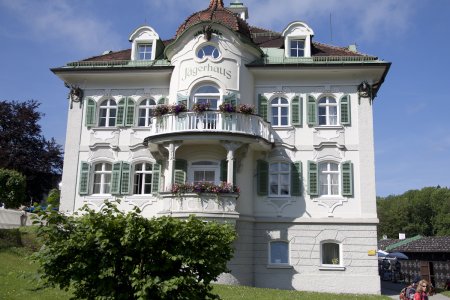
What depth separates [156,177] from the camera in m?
22.5

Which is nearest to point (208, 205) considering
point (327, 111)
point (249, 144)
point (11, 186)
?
point (249, 144)

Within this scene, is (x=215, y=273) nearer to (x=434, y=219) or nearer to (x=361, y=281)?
(x=361, y=281)

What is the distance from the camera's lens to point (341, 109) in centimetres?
2266

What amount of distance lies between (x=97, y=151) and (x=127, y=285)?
652 inches

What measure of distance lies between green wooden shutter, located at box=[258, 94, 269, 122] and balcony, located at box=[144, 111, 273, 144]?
60.6 inches

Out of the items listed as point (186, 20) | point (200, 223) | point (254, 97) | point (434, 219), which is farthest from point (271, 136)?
point (434, 219)

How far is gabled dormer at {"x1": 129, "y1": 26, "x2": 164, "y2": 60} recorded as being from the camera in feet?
81.0

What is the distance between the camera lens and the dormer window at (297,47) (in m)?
24.2

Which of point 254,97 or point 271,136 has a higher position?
point 254,97

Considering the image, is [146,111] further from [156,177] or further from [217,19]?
[217,19]

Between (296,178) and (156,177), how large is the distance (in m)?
6.57

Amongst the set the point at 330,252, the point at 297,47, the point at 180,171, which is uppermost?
the point at 297,47

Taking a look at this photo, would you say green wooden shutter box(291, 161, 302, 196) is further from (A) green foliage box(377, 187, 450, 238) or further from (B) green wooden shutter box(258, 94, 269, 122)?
(A) green foliage box(377, 187, 450, 238)

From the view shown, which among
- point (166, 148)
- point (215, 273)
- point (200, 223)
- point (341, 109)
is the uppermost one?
point (341, 109)
